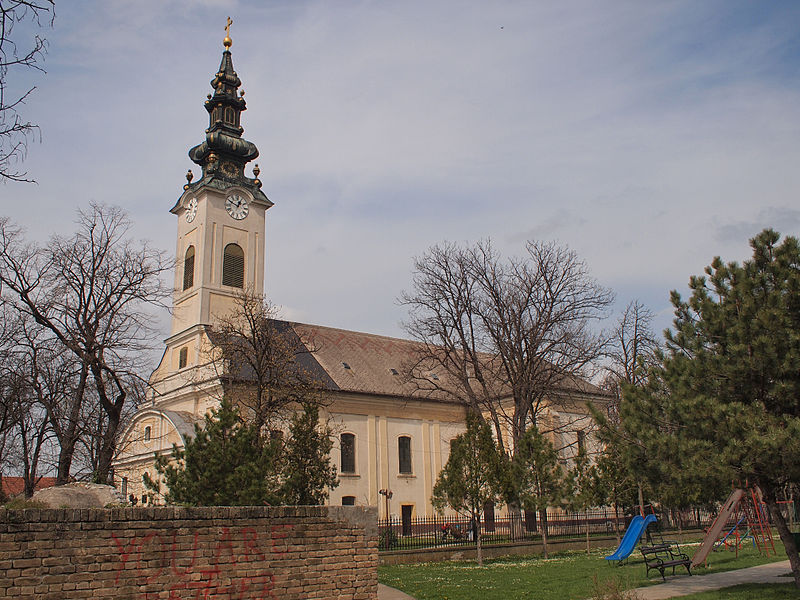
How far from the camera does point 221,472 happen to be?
17969 millimetres

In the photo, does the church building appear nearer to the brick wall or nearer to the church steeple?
the church steeple

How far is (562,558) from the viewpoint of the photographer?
23250mm

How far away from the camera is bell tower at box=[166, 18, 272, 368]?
38.7m

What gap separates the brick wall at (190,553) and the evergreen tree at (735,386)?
222 inches

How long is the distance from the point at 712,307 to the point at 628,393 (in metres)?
2.34

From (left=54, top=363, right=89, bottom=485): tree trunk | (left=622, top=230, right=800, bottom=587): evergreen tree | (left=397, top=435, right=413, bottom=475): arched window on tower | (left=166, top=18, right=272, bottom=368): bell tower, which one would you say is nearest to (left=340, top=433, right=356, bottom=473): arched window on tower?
(left=397, top=435, right=413, bottom=475): arched window on tower

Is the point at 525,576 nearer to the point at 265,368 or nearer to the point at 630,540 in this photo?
the point at 630,540

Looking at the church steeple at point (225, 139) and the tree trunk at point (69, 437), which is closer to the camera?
the tree trunk at point (69, 437)

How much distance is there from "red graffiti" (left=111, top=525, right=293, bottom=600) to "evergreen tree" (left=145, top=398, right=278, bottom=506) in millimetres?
6911

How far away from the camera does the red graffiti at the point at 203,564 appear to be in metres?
9.44

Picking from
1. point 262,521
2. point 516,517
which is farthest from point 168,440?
A: point 262,521

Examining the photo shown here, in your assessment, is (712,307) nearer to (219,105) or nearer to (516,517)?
(516,517)

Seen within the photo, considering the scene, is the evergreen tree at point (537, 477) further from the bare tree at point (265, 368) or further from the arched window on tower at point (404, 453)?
the arched window on tower at point (404, 453)

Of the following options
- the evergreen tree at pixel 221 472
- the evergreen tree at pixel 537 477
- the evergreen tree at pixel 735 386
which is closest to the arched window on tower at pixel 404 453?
the evergreen tree at pixel 537 477
